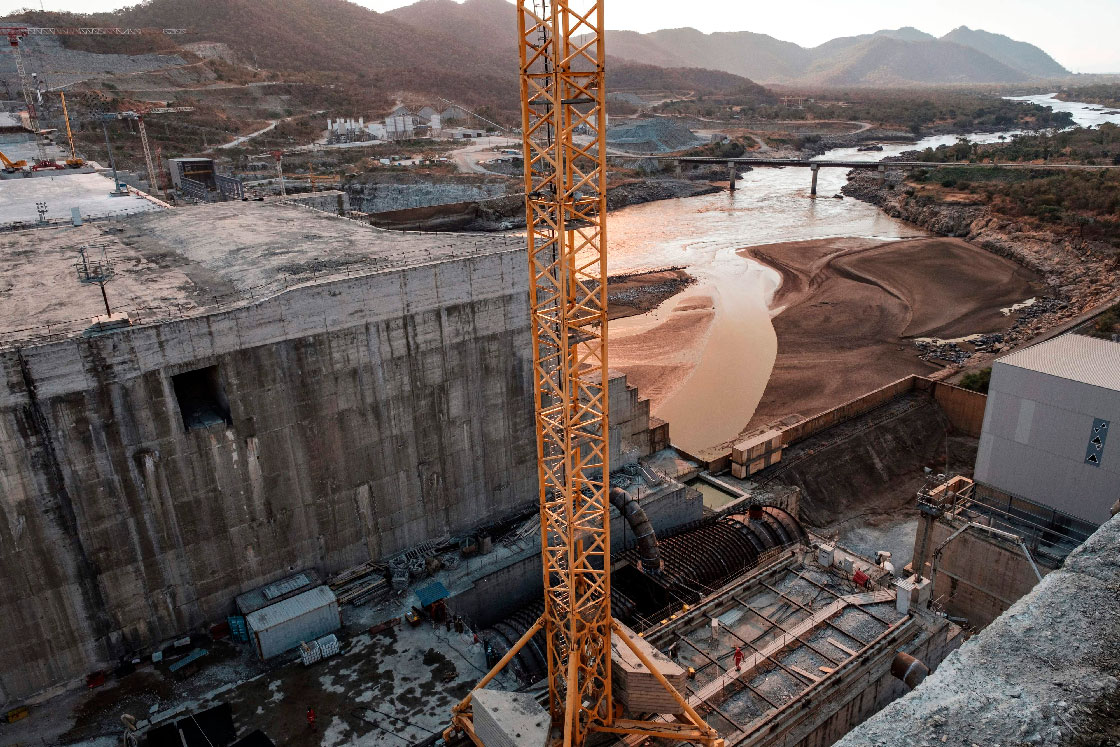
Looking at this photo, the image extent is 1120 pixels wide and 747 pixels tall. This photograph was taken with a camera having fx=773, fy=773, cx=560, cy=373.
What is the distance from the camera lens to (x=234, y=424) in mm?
20562

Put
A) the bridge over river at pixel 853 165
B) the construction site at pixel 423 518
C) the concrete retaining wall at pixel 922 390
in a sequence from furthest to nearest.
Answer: the bridge over river at pixel 853 165, the concrete retaining wall at pixel 922 390, the construction site at pixel 423 518

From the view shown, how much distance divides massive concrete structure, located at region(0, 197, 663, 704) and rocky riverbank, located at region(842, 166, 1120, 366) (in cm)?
3797

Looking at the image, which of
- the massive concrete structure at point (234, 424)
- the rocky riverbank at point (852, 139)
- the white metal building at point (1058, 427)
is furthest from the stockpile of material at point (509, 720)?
the rocky riverbank at point (852, 139)

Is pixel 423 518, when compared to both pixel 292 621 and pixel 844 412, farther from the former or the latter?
pixel 844 412

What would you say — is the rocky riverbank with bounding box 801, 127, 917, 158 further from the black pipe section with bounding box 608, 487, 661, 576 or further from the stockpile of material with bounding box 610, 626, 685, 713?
the stockpile of material with bounding box 610, 626, 685, 713

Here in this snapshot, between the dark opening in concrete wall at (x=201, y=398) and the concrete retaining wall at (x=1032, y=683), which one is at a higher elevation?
the concrete retaining wall at (x=1032, y=683)

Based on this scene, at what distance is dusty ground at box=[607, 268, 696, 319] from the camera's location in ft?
200

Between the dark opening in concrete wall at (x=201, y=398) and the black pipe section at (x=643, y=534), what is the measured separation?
11902 mm

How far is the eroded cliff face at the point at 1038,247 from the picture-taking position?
59.4 metres

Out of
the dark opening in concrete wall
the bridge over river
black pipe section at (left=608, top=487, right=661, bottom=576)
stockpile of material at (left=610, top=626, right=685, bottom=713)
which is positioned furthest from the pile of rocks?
the bridge over river

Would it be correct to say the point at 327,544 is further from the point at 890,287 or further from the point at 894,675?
the point at 890,287

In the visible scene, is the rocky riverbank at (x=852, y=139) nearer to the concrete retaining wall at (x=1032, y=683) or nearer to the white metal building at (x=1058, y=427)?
the white metal building at (x=1058, y=427)

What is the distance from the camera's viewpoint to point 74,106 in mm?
96250

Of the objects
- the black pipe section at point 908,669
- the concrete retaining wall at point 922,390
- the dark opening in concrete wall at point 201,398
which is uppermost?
the dark opening in concrete wall at point 201,398
